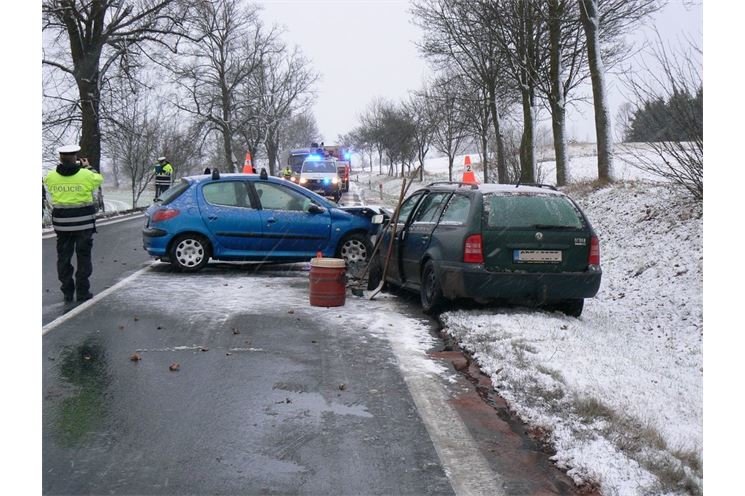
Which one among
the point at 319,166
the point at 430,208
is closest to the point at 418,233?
the point at 430,208

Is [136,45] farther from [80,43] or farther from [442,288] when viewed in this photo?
[442,288]

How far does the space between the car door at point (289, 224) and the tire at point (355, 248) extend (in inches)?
11.9

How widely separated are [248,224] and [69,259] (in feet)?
10.5

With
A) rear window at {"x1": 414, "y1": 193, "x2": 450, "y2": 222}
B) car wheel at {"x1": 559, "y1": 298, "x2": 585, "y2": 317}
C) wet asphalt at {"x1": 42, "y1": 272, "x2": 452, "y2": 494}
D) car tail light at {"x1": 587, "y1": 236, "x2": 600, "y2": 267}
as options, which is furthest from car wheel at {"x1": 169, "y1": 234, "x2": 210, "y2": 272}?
car tail light at {"x1": 587, "y1": 236, "x2": 600, "y2": 267}

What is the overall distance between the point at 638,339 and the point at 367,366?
337 centimetres

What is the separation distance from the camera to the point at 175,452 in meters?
4.36

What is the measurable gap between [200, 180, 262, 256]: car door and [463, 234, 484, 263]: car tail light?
474 centimetres

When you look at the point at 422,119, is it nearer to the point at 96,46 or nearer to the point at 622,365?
the point at 96,46

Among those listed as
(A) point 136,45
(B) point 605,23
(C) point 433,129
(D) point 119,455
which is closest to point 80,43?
(A) point 136,45

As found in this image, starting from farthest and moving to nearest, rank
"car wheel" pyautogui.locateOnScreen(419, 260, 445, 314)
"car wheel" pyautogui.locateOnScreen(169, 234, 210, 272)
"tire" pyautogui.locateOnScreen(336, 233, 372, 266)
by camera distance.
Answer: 1. "tire" pyautogui.locateOnScreen(336, 233, 372, 266)
2. "car wheel" pyautogui.locateOnScreen(169, 234, 210, 272)
3. "car wheel" pyautogui.locateOnScreen(419, 260, 445, 314)

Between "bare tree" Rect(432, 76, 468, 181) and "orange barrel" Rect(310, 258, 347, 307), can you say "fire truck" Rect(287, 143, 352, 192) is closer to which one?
"bare tree" Rect(432, 76, 468, 181)

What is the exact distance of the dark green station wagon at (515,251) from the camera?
317 inches

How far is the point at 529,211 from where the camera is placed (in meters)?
8.31

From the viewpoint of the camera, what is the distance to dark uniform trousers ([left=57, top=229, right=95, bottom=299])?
30.1 ft
